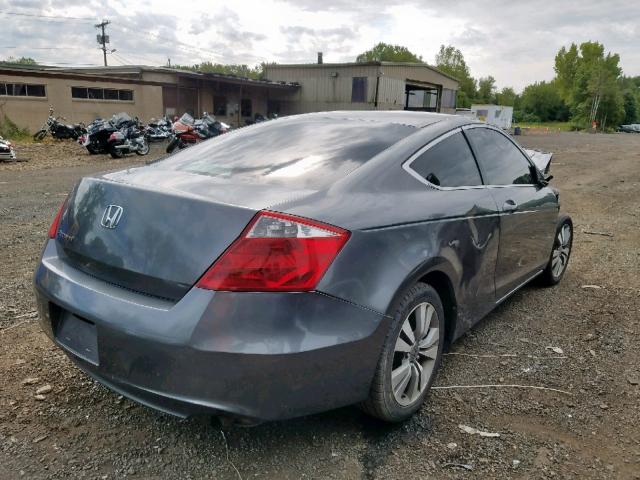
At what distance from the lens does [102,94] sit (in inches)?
986

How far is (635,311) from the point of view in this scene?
413cm

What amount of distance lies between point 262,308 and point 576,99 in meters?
87.3

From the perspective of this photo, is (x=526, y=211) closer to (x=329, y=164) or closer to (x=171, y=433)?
(x=329, y=164)

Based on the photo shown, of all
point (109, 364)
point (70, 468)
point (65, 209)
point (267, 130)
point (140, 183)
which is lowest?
point (70, 468)

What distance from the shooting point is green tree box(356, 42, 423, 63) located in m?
85.2

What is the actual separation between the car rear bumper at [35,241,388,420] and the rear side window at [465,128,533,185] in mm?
1713

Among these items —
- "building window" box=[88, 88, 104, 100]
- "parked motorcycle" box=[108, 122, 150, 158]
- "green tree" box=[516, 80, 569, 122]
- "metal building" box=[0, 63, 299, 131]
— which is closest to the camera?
"parked motorcycle" box=[108, 122, 150, 158]

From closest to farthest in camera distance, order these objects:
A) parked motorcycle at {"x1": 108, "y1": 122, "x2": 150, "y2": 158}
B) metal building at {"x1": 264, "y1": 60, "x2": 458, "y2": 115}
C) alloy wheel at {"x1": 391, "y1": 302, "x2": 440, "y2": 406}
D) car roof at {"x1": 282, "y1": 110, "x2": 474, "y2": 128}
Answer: alloy wheel at {"x1": 391, "y1": 302, "x2": 440, "y2": 406}
car roof at {"x1": 282, "y1": 110, "x2": 474, "y2": 128}
parked motorcycle at {"x1": 108, "y1": 122, "x2": 150, "y2": 158}
metal building at {"x1": 264, "y1": 60, "x2": 458, "y2": 115}

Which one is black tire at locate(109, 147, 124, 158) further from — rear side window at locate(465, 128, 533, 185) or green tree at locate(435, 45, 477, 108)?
green tree at locate(435, 45, 477, 108)

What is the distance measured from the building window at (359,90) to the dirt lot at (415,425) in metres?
29.6

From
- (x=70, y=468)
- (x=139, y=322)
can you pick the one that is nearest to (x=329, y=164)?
(x=139, y=322)

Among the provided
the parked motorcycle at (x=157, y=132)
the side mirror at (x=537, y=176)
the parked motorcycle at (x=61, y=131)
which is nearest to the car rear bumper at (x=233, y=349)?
the side mirror at (x=537, y=176)

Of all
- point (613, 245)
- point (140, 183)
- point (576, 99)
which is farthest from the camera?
point (576, 99)

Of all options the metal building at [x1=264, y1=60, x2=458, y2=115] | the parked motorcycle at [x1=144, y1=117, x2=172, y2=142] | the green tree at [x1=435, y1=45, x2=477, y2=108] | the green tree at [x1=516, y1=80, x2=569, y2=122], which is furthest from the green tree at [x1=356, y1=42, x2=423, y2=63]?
the parked motorcycle at [x1=144, y1=117, x2=172, y2=142]
